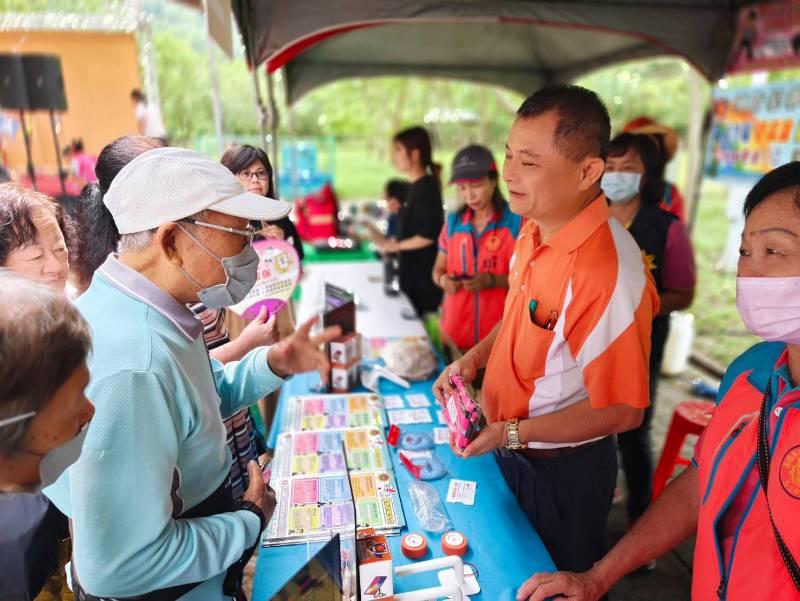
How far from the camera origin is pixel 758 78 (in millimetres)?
4355

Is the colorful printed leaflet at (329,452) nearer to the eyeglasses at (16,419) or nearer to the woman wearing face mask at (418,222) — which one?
the eyeglasses at (16,419)

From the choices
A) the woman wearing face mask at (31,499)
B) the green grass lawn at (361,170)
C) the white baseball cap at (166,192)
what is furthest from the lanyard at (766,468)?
the green grass lawn at (361,170)

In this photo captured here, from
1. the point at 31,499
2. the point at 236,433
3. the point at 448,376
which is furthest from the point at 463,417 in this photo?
the point at 31,499

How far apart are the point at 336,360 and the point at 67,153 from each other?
2.42 m

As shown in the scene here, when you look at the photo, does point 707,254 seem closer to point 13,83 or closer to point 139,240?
point 13,83

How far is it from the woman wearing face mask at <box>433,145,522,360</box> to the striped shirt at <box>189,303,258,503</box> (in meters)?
1.33

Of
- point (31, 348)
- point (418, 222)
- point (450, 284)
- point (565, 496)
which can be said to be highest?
point (31, 348)

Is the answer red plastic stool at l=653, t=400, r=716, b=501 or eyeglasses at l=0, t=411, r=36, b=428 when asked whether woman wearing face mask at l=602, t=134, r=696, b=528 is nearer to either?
red plastic stool at l=653, t=400, r=716, b=501

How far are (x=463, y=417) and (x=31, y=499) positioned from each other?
3.96ft

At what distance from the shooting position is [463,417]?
1.42m

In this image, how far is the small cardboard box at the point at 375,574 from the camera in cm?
114

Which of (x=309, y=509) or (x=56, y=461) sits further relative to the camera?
(x=309, y=509)

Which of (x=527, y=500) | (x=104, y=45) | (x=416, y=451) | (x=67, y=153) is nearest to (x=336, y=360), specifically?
(x=416, y=451)

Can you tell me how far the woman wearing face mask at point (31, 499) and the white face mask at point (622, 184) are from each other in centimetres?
242
